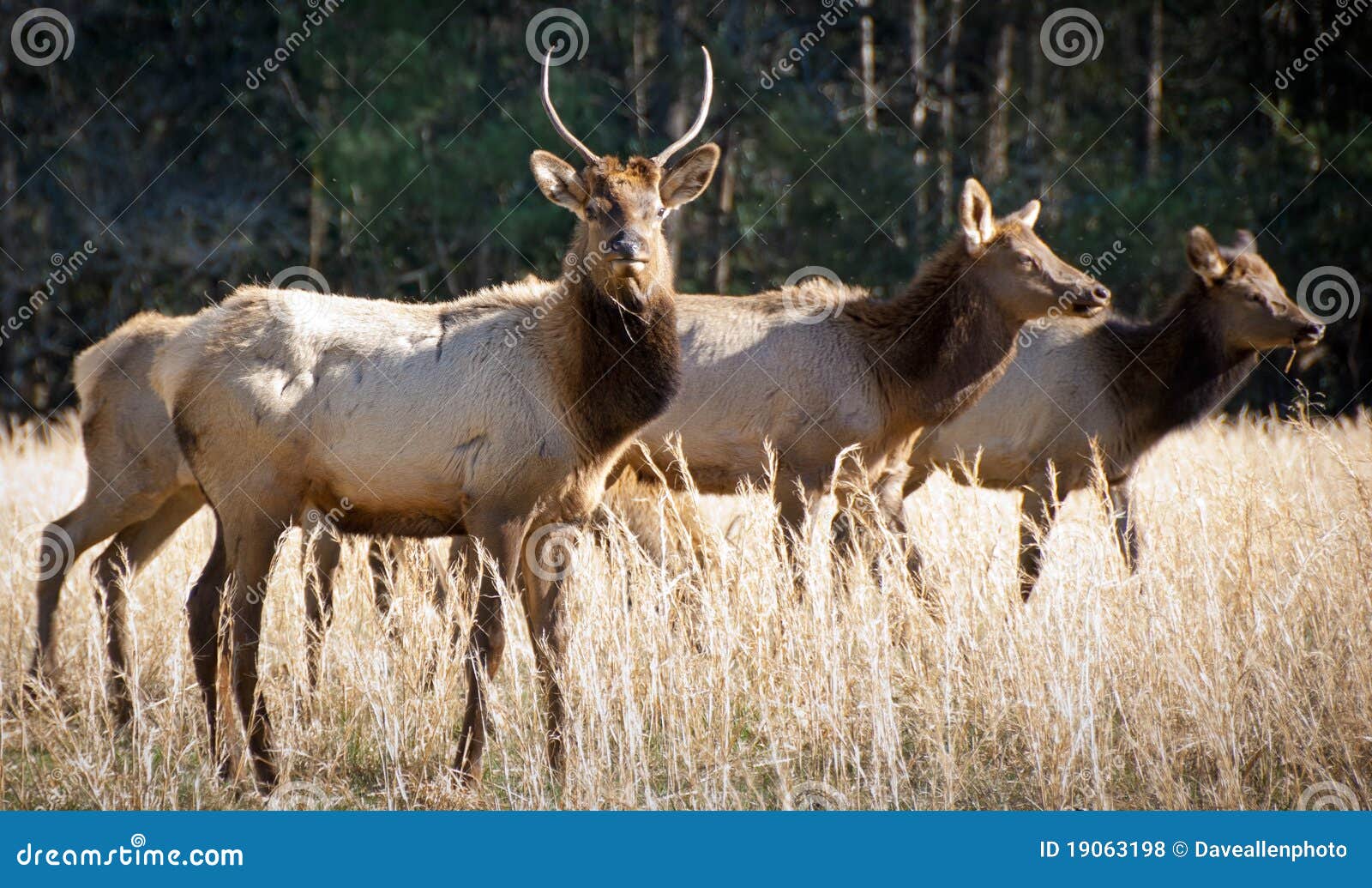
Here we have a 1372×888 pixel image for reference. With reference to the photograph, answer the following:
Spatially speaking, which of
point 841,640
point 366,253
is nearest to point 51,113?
point 366,253

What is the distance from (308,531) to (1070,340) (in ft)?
19.0

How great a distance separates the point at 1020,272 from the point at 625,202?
11.3 ft

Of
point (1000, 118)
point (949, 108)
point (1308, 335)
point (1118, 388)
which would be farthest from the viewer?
point (1000, 118)

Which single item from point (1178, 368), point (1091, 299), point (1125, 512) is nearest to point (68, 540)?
point (1091, 299)

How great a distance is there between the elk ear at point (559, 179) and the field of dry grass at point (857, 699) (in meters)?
1.77

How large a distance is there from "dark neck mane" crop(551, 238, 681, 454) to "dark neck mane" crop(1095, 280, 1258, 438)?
470 centimetres

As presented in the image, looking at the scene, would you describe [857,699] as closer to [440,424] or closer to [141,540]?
[440,424]

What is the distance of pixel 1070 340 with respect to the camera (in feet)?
33.7

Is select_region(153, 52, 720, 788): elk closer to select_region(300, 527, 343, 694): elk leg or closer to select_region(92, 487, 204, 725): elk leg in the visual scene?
select_region(300, 527, 343, 694): elk leg

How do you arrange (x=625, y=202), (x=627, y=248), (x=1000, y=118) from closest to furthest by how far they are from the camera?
(x=627, y=248) → (x=625, y=202) → (x=1000, y=118)

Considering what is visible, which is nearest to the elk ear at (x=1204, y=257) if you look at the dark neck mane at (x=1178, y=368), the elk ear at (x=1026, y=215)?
the dark neck mane at (x=1178, y=368)

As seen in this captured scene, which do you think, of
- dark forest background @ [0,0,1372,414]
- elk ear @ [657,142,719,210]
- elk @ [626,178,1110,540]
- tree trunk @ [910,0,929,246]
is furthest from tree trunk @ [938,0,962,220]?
elk ear @ [657,142,719,210]

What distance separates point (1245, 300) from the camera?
9945 millimetres

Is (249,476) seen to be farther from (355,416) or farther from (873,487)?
(873,487)
